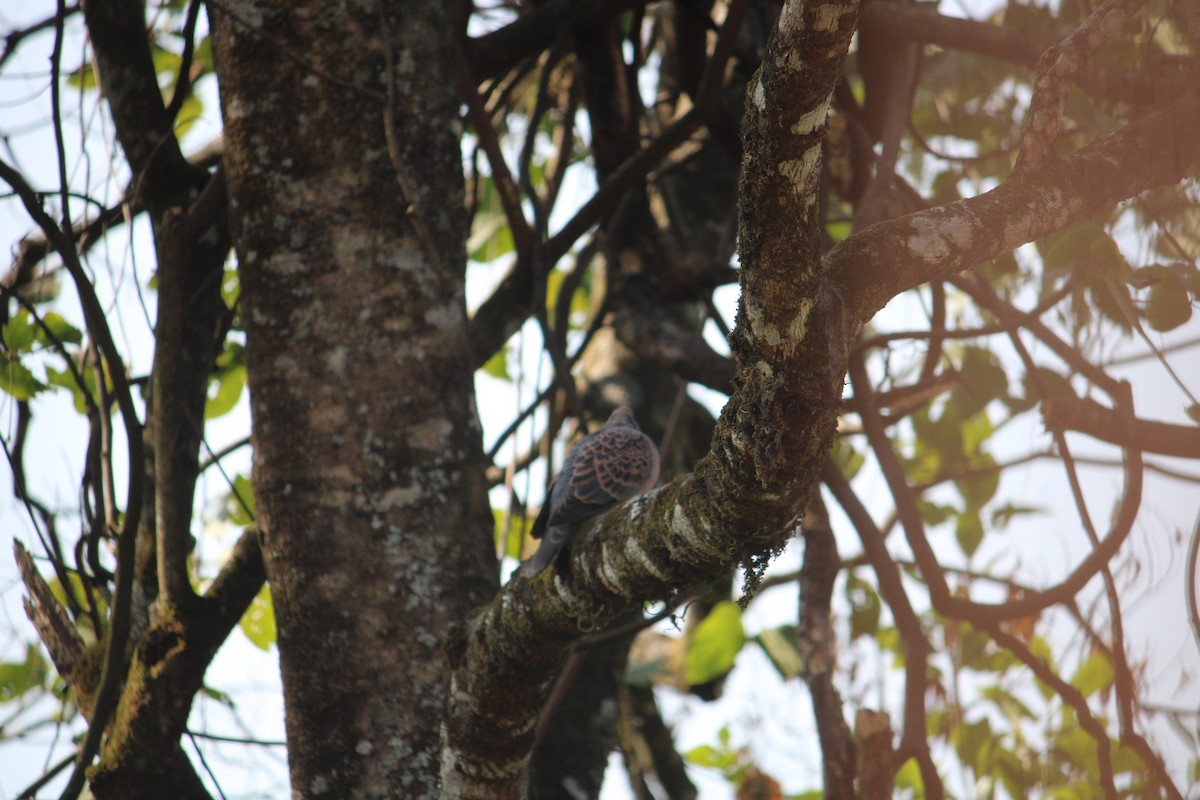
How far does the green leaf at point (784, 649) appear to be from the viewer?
401 cm

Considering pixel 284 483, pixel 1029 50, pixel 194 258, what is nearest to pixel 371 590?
pixel 284 483

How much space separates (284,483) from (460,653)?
0.66 m

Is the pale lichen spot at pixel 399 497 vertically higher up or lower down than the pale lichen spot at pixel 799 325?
higher up

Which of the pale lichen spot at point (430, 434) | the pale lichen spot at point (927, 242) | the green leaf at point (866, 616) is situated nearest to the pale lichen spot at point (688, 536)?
the pale lichen spot at point (927, 242)

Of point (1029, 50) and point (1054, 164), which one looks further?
point (1029, 50)

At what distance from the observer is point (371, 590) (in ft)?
7.91

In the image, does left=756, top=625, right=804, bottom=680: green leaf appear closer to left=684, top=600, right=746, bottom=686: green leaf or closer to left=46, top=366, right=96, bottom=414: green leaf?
left=684, top=600, right=746, bottom=686: green leaf

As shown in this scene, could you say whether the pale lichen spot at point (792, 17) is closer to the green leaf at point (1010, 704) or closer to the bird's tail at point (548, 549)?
the bird's tail at point (548, 549)

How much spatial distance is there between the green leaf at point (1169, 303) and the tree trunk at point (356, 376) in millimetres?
1554

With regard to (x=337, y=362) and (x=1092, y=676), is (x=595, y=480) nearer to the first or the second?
(x=337, y=362)

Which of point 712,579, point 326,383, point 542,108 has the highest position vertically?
point 542,108

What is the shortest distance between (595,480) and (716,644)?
1.44 m

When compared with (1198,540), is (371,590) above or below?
above

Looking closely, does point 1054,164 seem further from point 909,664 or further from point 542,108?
point 542,108
